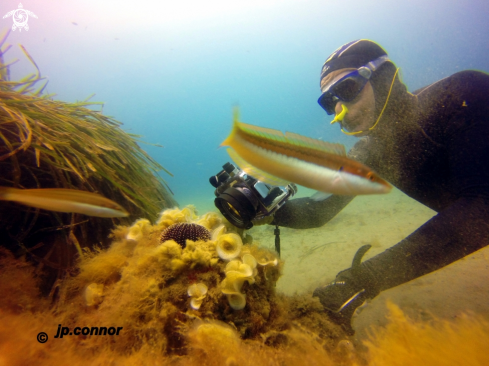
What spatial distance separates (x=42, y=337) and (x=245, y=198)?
6.65ft

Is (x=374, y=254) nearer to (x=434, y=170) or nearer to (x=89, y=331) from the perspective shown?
(x=434, y=170)

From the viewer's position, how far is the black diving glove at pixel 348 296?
6.67 ft

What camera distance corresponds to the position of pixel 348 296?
2066mm

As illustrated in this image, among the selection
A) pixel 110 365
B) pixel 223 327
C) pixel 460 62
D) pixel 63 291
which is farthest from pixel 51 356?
pixel 460 62

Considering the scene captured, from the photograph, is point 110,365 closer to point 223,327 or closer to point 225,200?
point 223,327

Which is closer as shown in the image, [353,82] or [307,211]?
[353,82]

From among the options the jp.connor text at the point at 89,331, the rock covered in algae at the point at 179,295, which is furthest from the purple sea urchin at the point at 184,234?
the jp.connor text at the point at 89,331

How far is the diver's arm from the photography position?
10.6 feet

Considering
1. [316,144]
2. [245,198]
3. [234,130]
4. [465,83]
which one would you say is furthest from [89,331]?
[465,83]

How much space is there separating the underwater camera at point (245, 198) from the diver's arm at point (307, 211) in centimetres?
86

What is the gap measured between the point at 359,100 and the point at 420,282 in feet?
10.6

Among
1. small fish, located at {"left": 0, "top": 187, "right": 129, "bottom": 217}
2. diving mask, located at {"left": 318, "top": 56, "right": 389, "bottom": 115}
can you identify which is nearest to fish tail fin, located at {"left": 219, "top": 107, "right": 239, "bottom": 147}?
small fish, located at {"left": 0, "top": 187, "right": 129, "bottom": 217}

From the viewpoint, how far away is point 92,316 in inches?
69.4

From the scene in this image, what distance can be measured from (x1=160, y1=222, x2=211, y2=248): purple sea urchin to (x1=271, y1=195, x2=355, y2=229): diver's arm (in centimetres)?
145
